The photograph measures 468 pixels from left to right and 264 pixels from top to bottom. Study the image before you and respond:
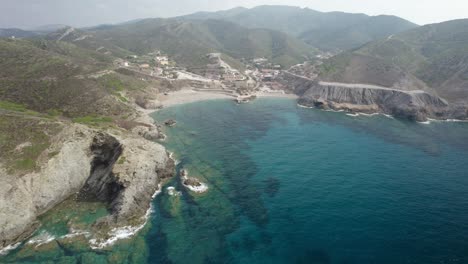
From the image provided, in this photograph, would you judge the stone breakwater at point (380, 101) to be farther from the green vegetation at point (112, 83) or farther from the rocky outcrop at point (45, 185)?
the rocky outcrop at point (45, 185)

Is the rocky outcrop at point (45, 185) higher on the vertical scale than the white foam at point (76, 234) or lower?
higher

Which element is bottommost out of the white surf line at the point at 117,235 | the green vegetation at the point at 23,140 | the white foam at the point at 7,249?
the white foam at the point at 7,249

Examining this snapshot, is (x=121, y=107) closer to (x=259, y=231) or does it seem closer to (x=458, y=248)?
(x=259, y=231)

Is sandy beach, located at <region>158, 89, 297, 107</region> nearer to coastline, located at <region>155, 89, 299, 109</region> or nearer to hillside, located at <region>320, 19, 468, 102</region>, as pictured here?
coastline, located at <region>155, 89, 299, 109</region>

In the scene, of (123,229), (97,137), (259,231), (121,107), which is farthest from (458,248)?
(121,107)

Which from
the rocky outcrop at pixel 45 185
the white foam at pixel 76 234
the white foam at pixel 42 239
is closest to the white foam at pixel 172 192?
the white foam at pixel 76 234

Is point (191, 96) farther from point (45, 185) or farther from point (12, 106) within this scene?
point (45, 185)
